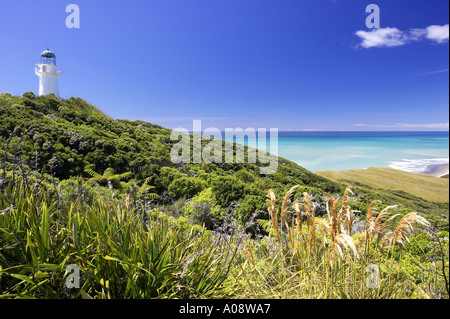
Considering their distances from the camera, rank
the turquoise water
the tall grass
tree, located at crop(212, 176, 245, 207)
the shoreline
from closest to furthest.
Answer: the tall grass → tree, located at crop(212, 176, 245, 207) → the shoreline → the turquoise water

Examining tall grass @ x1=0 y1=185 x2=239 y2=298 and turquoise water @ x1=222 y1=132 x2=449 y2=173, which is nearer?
tall grass @ x1=0 y1=185 x2=239 y2=298

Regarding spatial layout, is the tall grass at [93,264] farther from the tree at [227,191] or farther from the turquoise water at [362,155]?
the turquoise water at [362,155]

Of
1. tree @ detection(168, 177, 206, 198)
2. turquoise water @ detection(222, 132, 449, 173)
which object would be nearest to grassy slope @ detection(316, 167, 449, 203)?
turquoise water @ detection(222, 132, 449, 173)

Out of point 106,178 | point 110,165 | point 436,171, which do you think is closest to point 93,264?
point 106,178

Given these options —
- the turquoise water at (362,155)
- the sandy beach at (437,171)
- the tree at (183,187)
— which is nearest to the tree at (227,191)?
the tree at (183,187)

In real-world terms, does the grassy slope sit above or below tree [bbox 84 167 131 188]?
below

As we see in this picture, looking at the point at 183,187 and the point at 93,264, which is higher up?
the point at 183,187

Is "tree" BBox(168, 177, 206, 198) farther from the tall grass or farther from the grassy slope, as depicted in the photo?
the grassy slope

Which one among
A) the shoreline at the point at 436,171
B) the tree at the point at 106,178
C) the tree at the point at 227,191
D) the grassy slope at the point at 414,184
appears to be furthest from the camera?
the shoreline at the point at 436,171

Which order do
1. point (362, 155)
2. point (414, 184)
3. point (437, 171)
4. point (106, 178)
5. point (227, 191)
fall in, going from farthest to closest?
1. point (362, 155)
2. point (437, 171)
3. point (414, 184)
4. point (106, 178)
5. point (227, 191)

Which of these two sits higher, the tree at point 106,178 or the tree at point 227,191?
the tree at point 106,178

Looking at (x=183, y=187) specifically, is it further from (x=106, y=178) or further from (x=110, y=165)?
(x=110, y=165)

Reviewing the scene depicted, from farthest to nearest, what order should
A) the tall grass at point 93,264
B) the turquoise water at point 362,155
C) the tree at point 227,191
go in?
the turquoise water at point 362,155
the tree at point 227,191
the tall grass at point 93,264
